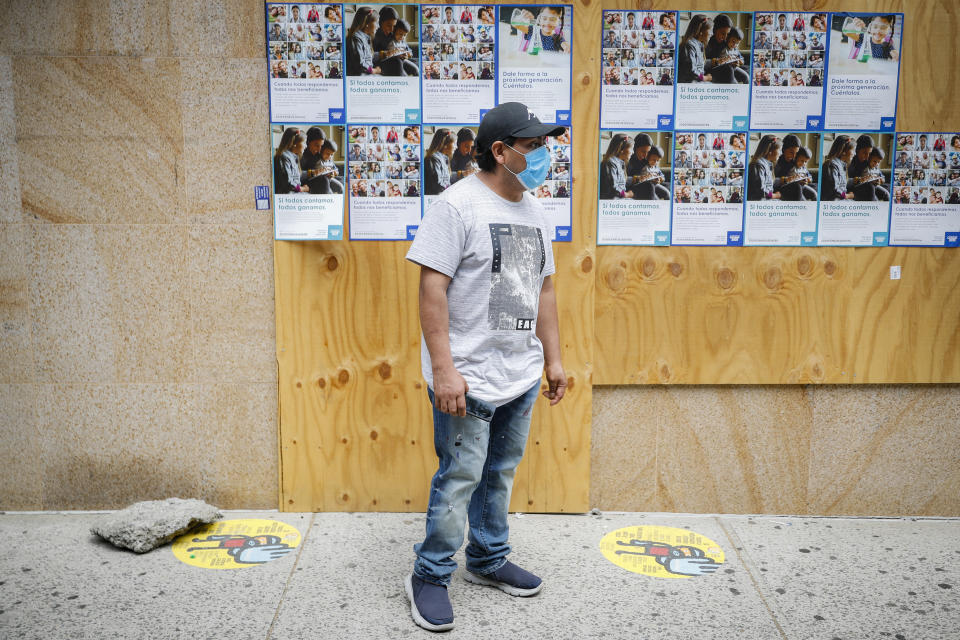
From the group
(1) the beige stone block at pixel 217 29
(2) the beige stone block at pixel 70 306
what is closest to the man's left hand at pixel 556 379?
(1) the beige stone block at pixel 217 29

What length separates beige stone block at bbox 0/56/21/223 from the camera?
339 cm

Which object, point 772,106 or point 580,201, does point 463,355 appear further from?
point 772,106

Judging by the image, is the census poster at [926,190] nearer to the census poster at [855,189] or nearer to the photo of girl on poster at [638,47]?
the census poster at [855,189]

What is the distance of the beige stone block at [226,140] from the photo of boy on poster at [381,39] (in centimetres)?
48

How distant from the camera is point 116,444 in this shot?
3600 millimetres

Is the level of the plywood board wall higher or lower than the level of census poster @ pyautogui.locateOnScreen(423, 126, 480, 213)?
lower

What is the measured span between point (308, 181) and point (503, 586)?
7.02ft

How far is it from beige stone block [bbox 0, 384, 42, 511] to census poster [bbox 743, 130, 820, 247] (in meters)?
3.85

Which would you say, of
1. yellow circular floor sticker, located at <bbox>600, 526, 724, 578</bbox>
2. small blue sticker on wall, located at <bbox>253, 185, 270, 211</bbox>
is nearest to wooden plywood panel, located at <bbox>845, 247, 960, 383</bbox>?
yellow circular floor sticker, located at <bbox>600, 526, 724, 578</bbox>

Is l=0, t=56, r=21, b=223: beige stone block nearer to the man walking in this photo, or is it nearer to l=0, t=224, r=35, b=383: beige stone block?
l=0, t=224, r=35, b=383: beige stone block

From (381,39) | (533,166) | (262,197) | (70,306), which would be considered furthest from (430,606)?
(381,39)

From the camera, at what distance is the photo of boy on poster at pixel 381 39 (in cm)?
335

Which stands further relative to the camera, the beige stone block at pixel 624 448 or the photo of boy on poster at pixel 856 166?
the beige stone block at pixel 624 448

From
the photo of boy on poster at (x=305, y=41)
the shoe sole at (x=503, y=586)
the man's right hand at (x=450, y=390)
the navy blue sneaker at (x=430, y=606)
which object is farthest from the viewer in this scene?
the photo of boy on poster at (x=305, y=41)
